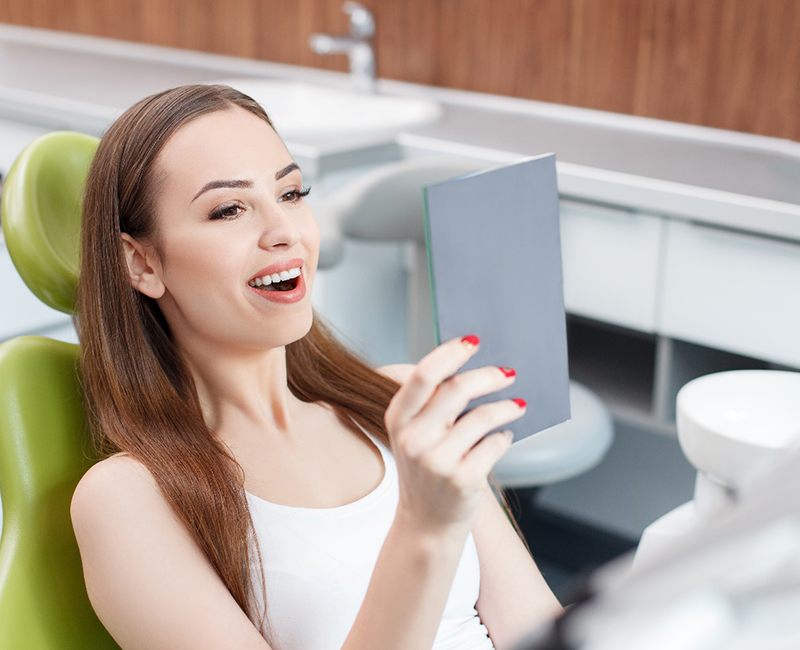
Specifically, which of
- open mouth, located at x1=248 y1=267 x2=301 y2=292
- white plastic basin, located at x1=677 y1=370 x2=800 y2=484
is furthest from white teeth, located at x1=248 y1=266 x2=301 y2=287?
white plastic basin, located at x1=677 y1=370 x2=800 y2=484

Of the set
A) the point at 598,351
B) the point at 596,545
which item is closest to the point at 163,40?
the point at 598,351

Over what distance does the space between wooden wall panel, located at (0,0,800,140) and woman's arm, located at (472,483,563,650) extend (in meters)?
1.44

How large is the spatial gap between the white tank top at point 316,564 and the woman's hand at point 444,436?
0.94 ft

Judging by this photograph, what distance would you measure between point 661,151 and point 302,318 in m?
1.45

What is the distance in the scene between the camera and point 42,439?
3.61 feet

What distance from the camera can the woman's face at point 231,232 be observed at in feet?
3.25

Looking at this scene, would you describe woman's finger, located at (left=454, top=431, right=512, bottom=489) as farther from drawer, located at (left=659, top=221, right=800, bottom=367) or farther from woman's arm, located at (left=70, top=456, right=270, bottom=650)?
drawer, located at (left=659, top=221, right=800, bottom=367)

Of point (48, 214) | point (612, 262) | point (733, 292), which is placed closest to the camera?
point (48, 214)

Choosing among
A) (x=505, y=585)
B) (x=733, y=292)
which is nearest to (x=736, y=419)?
(x=505, y=585)

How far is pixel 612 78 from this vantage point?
8.23 ft

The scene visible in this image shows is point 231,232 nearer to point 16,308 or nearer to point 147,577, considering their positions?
point 147,577

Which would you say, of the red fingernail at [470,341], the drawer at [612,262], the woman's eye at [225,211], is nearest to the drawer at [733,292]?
the drawer at [612,262]

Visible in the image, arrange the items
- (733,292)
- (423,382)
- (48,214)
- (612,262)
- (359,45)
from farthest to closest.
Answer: (359,45)
(612,262)
(733,292)
(48,214)
(423,382)

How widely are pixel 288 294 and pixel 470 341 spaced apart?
0.98ft
